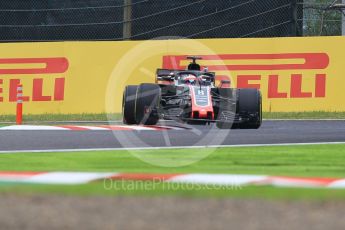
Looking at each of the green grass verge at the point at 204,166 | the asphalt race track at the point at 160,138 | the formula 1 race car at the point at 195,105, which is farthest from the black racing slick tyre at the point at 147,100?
the green grass verge at the point at 204,166

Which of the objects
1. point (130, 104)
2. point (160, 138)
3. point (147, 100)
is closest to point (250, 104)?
point (147, 100)

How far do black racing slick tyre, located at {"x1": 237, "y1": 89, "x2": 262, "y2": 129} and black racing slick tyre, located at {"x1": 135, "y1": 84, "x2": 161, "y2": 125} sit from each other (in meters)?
1.38

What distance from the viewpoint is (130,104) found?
51.2 feet

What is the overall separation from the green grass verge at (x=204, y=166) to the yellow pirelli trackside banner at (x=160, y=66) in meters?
8.51

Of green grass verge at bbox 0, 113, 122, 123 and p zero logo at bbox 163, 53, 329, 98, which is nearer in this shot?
green grass verge at bbox 0, 113, 122, 123

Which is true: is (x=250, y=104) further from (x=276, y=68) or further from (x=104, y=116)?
(x=104, y=116)

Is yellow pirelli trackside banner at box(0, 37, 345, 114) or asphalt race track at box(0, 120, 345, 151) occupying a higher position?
yellow pirelli trackside banner at box(0, 37, 345, 114)

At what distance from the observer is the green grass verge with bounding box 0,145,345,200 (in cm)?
702

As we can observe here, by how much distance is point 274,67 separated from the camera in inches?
819

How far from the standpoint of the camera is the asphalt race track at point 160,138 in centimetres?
1238

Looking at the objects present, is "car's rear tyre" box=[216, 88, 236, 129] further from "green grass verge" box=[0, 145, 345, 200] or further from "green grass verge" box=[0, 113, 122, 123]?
"green grass verge" box=[0, 113, 122, 123]

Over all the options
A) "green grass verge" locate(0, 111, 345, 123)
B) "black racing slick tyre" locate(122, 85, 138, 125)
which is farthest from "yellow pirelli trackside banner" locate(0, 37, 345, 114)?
"black racing slick tyre" locate(122, 85, 138, 125)

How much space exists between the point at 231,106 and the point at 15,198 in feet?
30.7

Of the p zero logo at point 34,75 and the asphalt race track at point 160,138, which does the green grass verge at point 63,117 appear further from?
the asphalt race track at point 160,138
